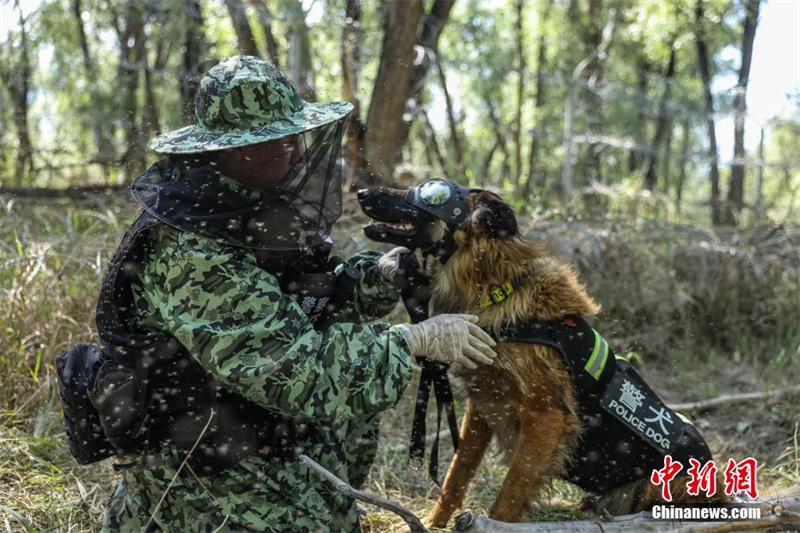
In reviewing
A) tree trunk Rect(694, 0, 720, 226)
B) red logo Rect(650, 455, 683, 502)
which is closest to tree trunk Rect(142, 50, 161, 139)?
red logo Rect(650, 455, 683, 502)

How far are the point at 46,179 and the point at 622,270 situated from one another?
7.01 meters

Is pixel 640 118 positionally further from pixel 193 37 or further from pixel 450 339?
pixel 450 339

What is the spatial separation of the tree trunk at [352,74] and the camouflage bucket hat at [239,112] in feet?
13.3

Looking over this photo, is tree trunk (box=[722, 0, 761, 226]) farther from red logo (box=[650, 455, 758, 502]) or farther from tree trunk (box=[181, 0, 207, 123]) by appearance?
red logo (box=[650, 455, 758, 502])

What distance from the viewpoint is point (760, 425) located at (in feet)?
16.1

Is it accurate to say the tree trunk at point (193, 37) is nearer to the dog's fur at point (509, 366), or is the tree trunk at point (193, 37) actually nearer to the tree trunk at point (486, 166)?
the tree trunk at point (486, 166)

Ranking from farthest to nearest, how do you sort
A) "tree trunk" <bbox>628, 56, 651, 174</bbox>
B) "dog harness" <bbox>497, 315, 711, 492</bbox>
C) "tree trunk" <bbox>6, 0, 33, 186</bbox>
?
"tree trunk" <bbox>628, 56, 651, 174</bbox> < "tree trunk" <bbox>6, 0, 33, 186</bbox> < "dog harness" <bbox>497, 315, 711, 492</bbox>

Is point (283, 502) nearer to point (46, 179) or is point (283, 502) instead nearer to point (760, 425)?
point (760, 425)

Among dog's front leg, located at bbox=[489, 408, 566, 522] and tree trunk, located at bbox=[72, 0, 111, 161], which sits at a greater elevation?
tree trunk, located at bbox=[72, 0, 111, 161]

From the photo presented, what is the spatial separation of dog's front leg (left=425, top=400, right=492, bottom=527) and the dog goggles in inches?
36.5

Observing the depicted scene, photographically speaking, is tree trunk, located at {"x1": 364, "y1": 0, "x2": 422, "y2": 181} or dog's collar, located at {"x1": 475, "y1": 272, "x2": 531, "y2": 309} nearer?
dog's collar, located at {"x1": 475, "y1": 272, "x2": 531, "y2": 309}

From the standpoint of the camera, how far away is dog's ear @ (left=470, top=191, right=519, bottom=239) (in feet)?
10.4

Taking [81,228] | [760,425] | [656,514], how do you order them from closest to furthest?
[656,514]
[760,425]
[81,228]

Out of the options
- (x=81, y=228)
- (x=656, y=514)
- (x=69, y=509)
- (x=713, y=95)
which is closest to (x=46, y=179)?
(x=81, y=228)
